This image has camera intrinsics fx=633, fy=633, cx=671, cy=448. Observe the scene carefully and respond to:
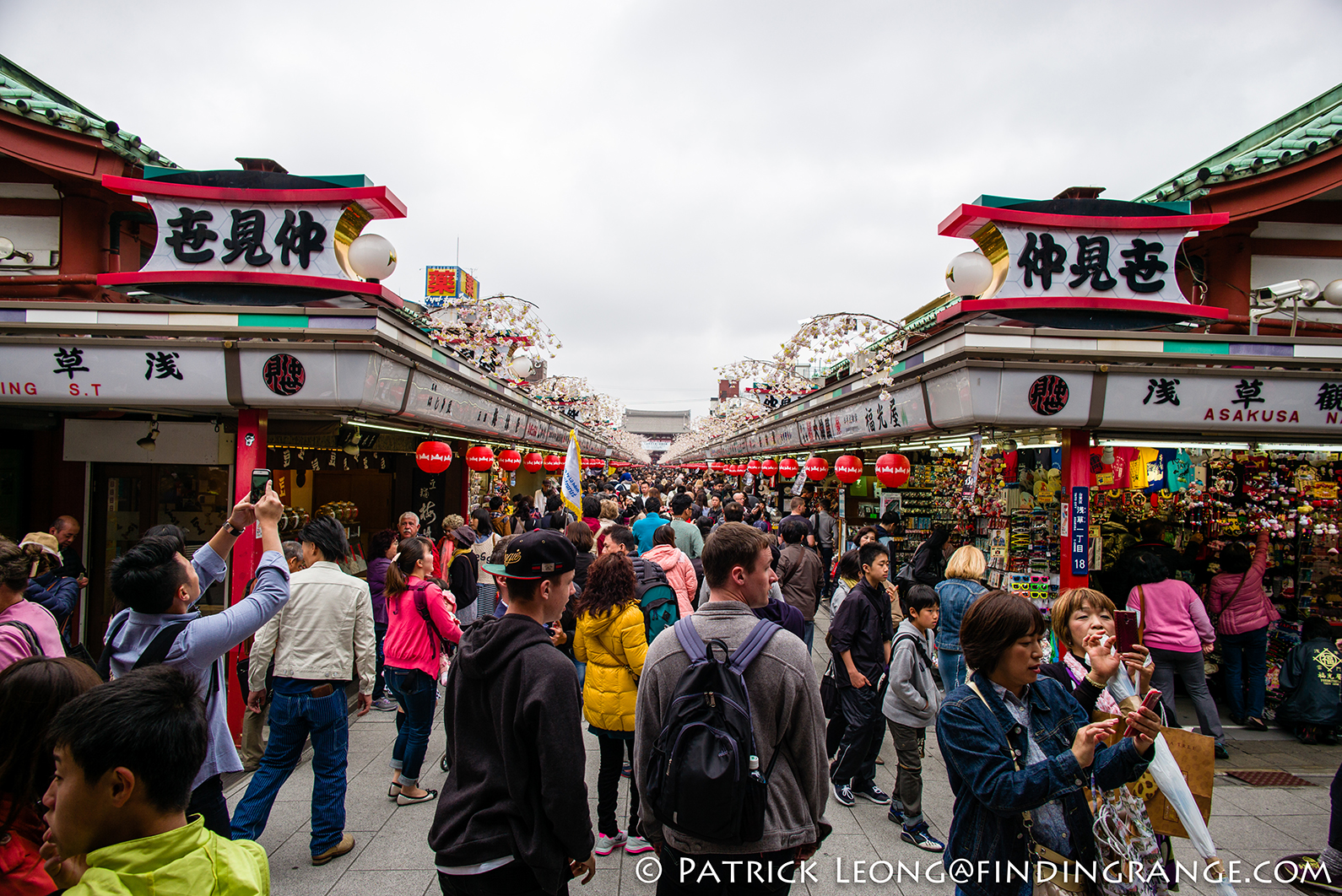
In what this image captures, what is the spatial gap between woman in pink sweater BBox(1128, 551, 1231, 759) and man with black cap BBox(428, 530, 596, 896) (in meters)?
6.53

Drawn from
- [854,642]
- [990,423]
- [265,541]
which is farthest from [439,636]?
[990,423]

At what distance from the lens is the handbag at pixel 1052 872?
2547 millimetres

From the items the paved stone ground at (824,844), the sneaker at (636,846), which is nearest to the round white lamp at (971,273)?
the paved stone ground at (824,844)

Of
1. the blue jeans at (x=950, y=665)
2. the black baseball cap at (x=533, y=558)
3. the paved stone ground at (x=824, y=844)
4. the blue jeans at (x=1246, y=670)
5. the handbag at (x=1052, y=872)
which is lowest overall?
the paved stone ground at (x=824, y=844)

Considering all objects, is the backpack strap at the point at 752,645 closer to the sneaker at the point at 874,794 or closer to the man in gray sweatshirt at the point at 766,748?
the man in gray sweatshirt at the point at 766,748

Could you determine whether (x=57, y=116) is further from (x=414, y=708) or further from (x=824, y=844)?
(x=824, y=844)

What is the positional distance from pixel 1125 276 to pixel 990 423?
7.61 ft

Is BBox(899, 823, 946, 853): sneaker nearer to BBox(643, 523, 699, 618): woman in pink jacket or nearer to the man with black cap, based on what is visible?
BBox(643, 523, 699, 618): woman in pink jacket

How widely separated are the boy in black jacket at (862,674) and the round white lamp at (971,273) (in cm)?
371

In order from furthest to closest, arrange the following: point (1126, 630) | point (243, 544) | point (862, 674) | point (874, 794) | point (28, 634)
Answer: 1. point (243, 544)
2. point (874, 794)
3. point (862, 674)
4. point (28, 634)
5. point (1126, 630)

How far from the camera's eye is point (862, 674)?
5.18 m

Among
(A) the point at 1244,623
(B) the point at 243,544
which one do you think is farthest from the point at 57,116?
(A) the point at 1244,623

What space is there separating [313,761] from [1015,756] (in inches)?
170

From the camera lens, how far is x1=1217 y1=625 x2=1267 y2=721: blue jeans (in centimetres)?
734
